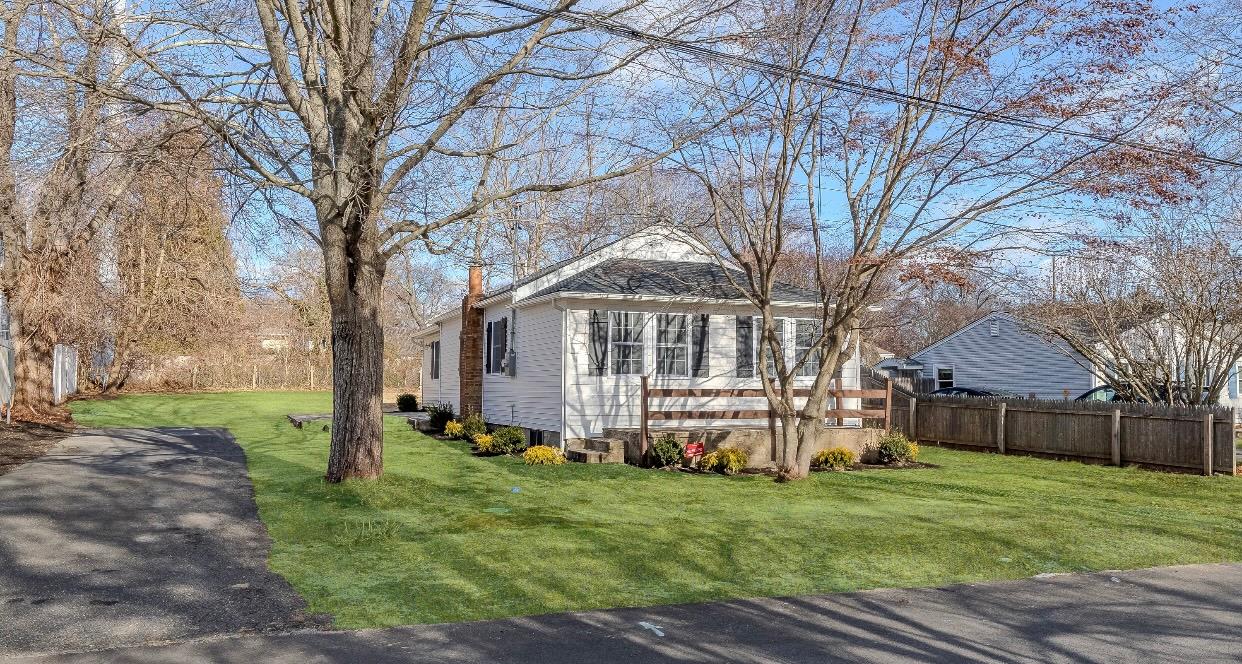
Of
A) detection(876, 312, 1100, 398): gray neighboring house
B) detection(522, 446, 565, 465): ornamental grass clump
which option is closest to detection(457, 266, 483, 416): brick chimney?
detection(522, 446, 565, 465): ornamental grass clump

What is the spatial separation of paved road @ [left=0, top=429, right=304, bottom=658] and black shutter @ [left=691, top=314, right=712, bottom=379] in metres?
8.18

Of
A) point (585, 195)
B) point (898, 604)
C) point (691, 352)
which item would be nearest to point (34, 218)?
point (585, 195)

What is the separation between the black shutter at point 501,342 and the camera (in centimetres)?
1862

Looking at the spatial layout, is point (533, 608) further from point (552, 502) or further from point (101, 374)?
point (101, 374)

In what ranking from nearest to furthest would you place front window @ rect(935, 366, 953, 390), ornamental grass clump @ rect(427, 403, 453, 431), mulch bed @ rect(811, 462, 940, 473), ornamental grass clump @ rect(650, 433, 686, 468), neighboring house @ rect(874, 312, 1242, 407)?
ornamental grass clump @ rect(650, 433, 686, 468) < mulch bed @ rect(811, 462, 940, 473) < ornamental grass clump @ rect(427, 403, 453, 431) < neighboring house @ rect(874, 312, 1242, 407) < front window @ rect(935, 366, 953, 390)

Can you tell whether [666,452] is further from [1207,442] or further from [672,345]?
[1207,442]

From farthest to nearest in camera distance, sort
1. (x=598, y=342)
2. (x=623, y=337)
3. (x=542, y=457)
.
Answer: (x=623, y=337) → (x=598, y=342) → (x=542, y=457)

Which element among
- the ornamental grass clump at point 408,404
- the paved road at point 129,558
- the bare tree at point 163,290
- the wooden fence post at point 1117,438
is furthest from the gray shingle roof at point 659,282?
the bare tree at point 163,290

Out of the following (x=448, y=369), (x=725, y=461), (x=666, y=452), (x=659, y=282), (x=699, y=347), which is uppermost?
(x=659, y=282)

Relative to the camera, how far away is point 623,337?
16234 mm

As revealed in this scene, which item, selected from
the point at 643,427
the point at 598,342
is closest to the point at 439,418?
the point at 598,342

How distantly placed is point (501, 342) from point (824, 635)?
46.2ft

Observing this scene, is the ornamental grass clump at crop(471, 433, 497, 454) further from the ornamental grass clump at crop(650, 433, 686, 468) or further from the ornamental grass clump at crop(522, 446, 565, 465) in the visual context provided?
the ornamental grass clump at crop(650, 433, 686, 468)

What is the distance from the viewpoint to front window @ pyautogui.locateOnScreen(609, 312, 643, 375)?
1614 cm
